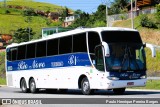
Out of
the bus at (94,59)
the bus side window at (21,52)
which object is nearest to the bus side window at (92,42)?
the bus at (94,59)

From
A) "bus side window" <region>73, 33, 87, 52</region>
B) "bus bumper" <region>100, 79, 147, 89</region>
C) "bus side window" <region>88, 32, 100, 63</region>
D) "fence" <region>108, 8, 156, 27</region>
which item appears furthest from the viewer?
"fence" <region>108, 8, 156, 27</region>

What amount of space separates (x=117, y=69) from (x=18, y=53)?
37.3 feet

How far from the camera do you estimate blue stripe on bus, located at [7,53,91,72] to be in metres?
25.3

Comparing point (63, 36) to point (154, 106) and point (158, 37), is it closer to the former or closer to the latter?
point (154, 106)

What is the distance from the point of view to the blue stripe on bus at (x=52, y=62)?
83.0ft

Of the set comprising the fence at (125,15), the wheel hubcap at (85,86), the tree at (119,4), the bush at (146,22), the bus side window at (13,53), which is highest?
the tree at (119,4)

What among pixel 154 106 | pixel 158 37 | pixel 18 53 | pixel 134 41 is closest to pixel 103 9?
pixel 158 37

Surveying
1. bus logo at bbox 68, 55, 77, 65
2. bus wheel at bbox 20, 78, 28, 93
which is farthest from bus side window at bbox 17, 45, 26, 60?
bus logo at bbox 68, 55, 77, 65

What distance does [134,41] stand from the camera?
24.8 metres

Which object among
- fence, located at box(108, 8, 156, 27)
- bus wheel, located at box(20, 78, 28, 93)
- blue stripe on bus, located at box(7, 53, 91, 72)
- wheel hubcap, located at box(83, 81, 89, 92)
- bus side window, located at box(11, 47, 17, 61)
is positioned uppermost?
fence, located at box(108, 8, 156, 27)

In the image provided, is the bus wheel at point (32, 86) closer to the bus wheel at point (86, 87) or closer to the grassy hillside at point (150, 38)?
the bus wheel at point (86, 87)

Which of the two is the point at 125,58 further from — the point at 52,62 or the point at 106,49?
the point at 52,62

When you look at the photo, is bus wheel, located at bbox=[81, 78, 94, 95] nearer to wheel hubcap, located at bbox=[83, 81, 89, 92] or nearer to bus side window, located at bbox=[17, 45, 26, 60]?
wheel hubcap, located at bbox=[83, 81, 89, 92]

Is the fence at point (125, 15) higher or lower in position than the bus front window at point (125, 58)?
higher
